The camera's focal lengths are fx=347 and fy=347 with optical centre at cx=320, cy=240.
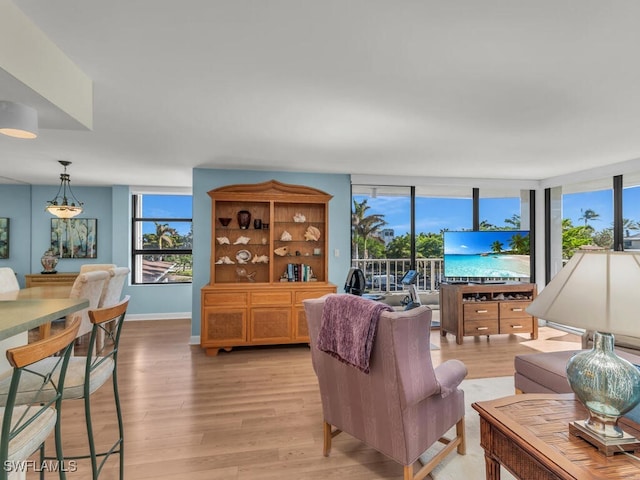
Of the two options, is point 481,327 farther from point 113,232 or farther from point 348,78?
point 113,232

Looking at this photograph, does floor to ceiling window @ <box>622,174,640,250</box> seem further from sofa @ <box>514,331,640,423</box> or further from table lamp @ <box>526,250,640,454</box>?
table lamp @ <box>526,250,640,454</box>

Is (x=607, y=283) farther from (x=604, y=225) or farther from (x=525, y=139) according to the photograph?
(x=604, y=225)

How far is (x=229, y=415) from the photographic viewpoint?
2.74 metres

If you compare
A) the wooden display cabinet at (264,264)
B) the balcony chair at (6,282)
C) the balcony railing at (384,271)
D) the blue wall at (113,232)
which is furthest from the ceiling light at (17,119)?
the balcony railing at (384,271)

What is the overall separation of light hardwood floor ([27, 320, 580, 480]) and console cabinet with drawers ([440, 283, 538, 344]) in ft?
0.89

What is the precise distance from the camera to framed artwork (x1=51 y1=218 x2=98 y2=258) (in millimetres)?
6000

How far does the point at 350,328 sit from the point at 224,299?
2798 millimetres

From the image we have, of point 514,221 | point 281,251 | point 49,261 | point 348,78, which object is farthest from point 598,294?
point 49,261

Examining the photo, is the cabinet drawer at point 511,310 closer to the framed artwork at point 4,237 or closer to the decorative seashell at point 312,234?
the decorative seashell at point 312,234

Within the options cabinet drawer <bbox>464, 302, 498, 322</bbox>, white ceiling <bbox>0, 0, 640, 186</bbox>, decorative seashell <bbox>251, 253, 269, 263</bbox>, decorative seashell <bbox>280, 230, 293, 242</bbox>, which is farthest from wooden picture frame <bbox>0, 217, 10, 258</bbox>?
cabinet drawer <bbox>464, 302, 498, 322</bbox>

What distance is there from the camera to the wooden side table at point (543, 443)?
1.06 m

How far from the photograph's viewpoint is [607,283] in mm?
1109

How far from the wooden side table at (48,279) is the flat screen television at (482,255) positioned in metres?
5.83

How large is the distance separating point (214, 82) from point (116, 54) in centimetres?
55
